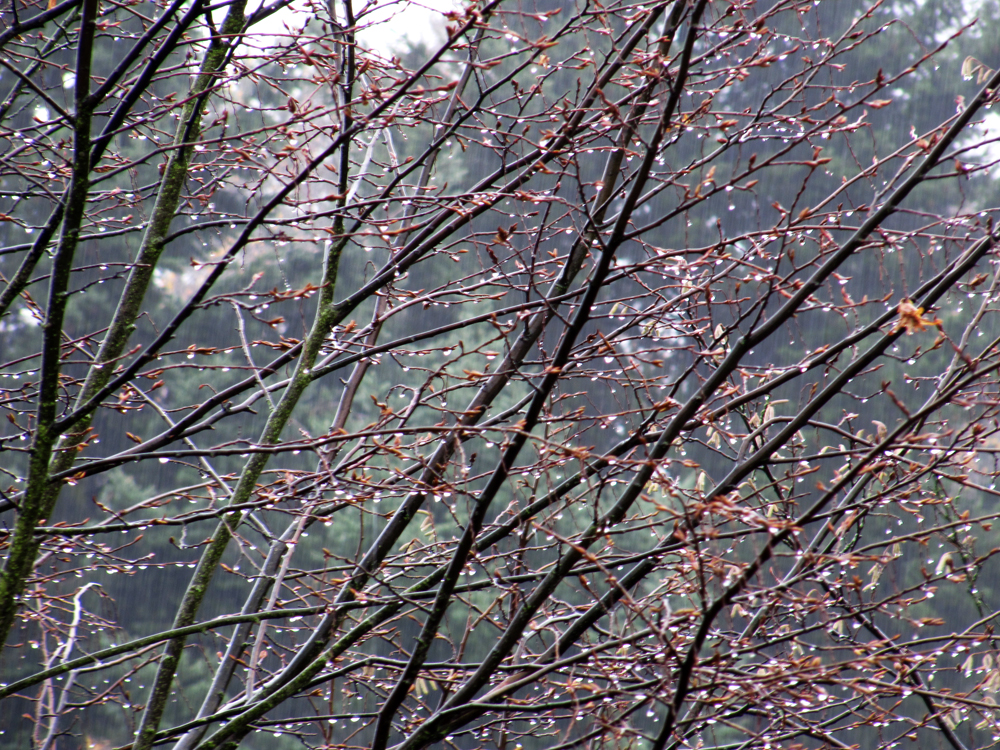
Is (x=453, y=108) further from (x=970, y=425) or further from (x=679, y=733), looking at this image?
(x=679, y=733)

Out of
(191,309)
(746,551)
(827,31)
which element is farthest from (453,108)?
(827,31)

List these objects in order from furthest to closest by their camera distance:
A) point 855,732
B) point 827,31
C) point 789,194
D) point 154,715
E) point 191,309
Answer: point 789,194 → point 827,31 → point 855,732 → point 154,715 → point 191,309

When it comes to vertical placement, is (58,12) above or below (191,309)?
above

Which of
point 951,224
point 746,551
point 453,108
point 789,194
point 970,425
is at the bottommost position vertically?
point 970,425

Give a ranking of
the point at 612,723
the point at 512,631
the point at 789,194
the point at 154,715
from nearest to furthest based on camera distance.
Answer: the point at 612,723 → the point at 512,631 → the point at 154,715 → the point at 789,194

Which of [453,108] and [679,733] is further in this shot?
[453,108]

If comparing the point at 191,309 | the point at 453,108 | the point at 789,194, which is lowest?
the point at 191,309

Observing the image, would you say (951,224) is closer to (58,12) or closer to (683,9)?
(683,9)

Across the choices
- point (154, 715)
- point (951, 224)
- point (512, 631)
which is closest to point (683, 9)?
point (951, 224)

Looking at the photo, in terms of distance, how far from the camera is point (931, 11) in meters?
14.5

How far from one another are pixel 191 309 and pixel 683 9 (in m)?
1.74

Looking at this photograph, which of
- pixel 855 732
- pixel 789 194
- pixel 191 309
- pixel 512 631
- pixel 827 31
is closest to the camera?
pixel 512 631

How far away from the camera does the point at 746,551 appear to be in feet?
44.3

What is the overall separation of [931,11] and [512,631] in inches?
662
